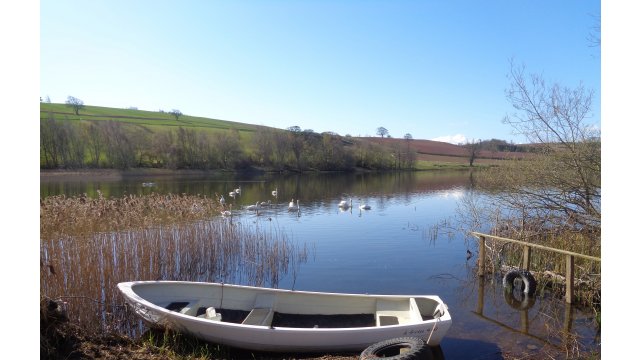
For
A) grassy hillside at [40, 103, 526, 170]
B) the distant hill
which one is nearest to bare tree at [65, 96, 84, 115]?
grassy hillside at [40, 103, 526, 170]

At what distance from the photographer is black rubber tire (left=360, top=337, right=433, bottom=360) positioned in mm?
6348

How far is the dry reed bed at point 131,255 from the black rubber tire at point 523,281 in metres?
6.88

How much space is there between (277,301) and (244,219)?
14689mm

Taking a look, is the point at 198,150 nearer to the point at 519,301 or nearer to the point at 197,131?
the point at 197,131

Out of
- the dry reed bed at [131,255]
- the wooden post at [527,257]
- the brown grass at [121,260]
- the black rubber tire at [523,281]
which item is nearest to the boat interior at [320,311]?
the brown grass at [121,260]

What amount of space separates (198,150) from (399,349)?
208 ft

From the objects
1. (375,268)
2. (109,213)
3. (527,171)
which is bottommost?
(375,268)

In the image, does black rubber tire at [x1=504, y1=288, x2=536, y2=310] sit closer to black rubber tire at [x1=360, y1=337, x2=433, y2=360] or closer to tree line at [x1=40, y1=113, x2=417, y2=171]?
black rubber tire at [x1=360, y1=337, x2=433, y2=360]

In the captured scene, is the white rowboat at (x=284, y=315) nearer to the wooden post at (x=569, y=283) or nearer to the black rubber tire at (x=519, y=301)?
the black rubber tire at (x=519, y=301)

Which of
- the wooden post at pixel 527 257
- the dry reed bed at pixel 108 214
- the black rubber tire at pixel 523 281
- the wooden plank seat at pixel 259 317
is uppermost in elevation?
the dry reed bed at pixel 108 214

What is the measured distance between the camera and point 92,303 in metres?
8.28

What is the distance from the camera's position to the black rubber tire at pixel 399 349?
635 cm
